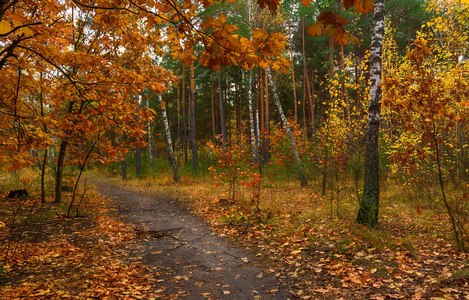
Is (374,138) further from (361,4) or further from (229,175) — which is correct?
(229,175)

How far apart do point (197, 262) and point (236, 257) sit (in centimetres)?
76

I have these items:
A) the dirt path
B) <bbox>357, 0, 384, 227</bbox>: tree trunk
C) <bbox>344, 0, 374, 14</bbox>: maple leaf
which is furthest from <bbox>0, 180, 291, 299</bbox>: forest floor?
<bbox>344, 0, 374, 14</bbox>: maple leaf

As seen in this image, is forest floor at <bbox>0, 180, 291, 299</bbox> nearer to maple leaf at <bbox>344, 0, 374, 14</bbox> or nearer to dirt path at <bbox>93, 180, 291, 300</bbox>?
dirt path at <bbox>93, 180, 291, 300</bbox>

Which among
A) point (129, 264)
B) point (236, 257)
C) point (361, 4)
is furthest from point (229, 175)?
point (361, 4)

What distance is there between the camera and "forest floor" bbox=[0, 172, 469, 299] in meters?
3.38

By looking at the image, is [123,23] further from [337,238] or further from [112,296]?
[337,238]

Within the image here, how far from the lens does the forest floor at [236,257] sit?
11.1ft

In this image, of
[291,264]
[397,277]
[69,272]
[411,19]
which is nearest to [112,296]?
[69,272]

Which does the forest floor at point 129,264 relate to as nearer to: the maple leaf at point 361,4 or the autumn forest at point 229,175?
the autumn forest at point 229,175

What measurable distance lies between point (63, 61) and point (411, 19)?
2155 cm

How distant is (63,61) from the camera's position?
432 cm

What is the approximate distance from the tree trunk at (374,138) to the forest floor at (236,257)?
16.0 inches

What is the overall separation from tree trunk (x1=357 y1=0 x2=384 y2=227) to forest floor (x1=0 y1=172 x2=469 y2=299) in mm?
407

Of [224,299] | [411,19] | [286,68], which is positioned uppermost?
[411,19]
